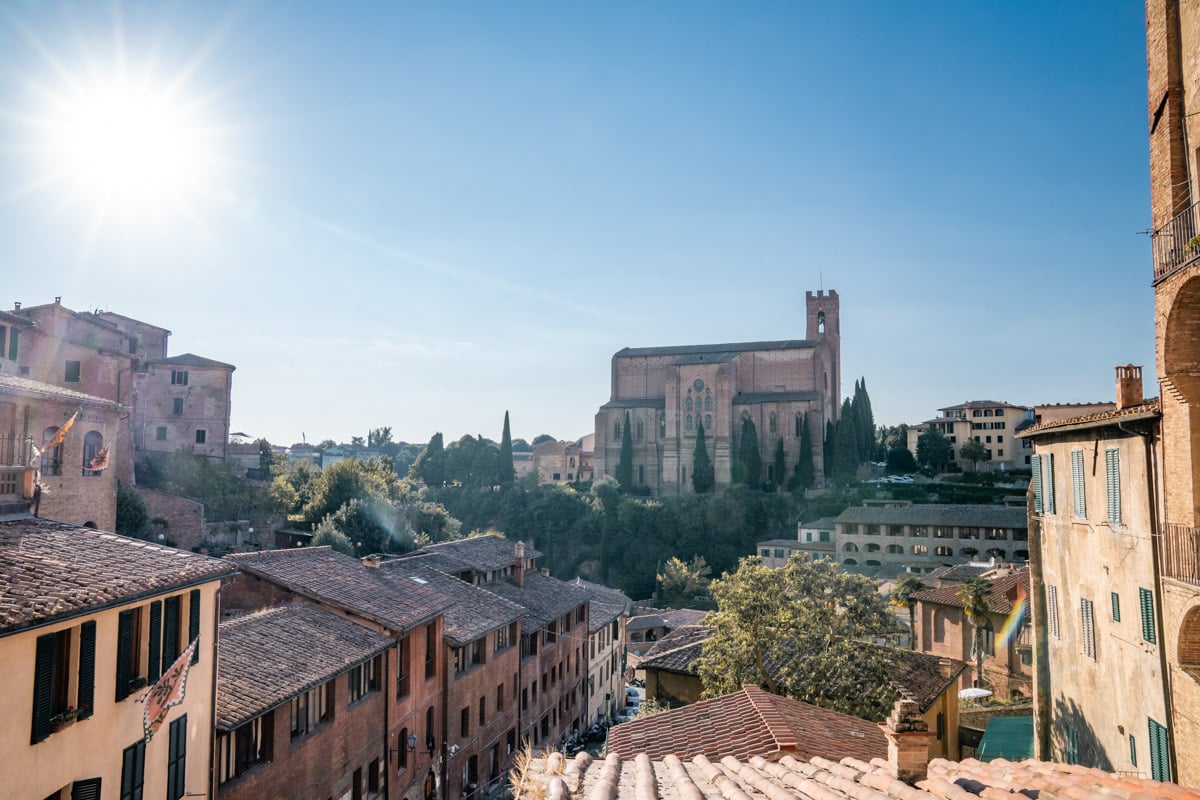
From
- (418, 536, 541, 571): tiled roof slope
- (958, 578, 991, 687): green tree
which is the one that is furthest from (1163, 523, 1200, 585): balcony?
(418, 536, 541, 571): tiled roof slope

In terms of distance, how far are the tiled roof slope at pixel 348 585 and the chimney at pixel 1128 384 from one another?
1730 centimetres

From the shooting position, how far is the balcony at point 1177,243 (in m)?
10.9

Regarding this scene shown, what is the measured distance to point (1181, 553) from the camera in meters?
11.3

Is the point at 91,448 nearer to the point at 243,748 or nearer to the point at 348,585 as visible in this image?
the point at 348,585

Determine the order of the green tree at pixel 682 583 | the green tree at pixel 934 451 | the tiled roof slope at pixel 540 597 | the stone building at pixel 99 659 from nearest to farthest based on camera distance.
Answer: the stone building at pixel 99 659, the tiled roof slope at pixel 540 597, the green tree at pixel 682 583, the green tree at pixel 934 451

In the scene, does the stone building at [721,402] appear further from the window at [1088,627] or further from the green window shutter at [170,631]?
the green window shutter at [170,631]

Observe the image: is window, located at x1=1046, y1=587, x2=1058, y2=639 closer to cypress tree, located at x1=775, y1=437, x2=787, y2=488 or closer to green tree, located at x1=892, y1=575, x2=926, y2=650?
green tree, located at x1=892, y1=575, x2=926, y2=650

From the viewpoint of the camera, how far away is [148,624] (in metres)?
11.5

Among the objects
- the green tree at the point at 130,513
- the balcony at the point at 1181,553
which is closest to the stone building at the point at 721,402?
the green tree at the point at 130,513

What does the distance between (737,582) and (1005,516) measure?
45552 mm

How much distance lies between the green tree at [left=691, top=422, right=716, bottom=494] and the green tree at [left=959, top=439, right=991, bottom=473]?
2774 centimetres

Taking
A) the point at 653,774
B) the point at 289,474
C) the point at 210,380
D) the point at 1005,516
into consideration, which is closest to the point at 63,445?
the point at 653,774

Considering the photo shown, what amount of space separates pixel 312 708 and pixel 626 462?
234ft

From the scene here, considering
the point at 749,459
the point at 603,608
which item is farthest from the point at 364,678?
the point at 749,459
